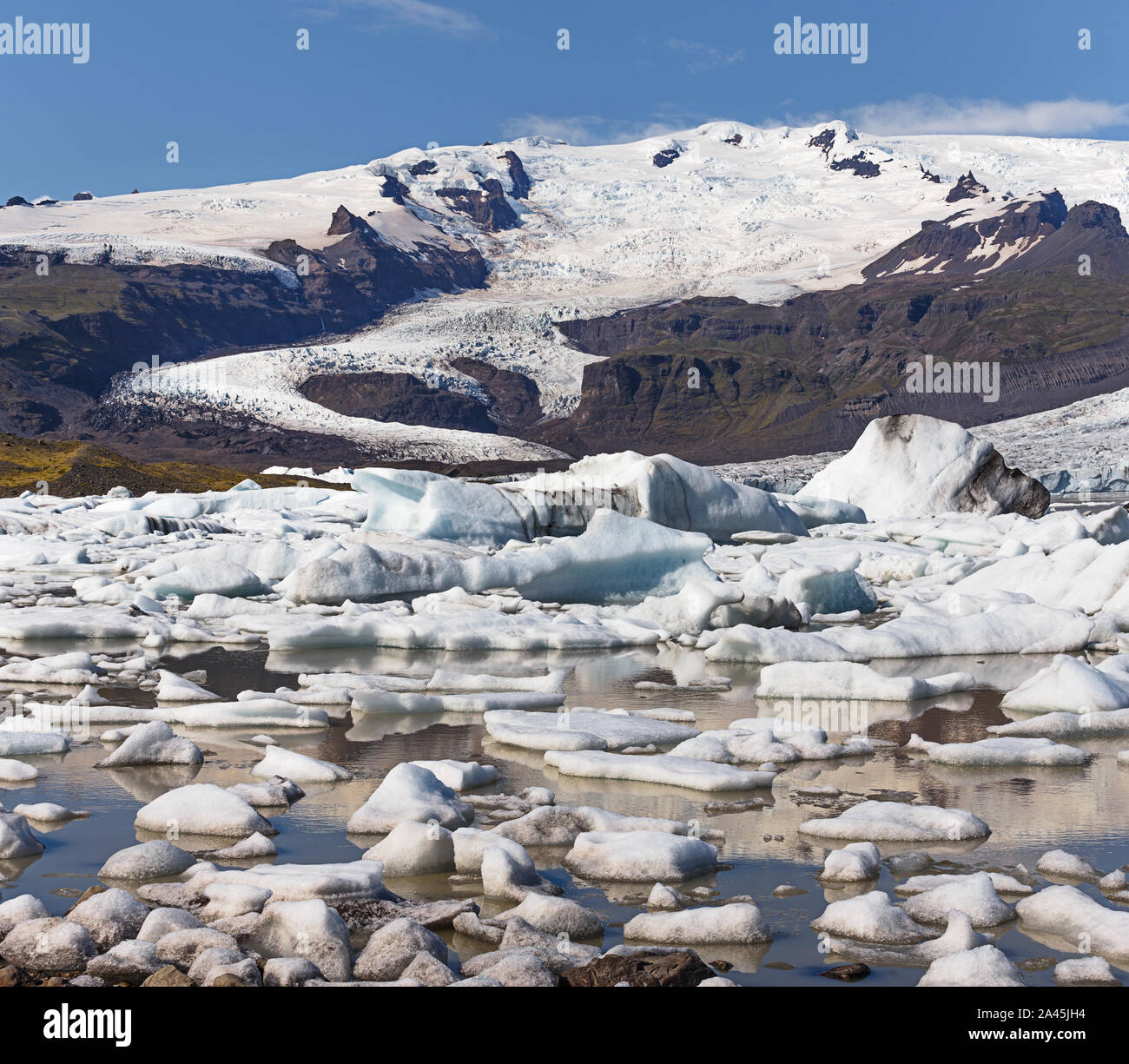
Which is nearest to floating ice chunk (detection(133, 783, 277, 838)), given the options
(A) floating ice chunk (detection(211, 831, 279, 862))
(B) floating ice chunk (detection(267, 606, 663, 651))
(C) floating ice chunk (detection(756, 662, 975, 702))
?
(A) floating ice chunk (detection(211, 831, 279, 862))

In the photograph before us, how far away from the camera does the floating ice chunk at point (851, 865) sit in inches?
171

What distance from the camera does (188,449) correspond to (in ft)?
443

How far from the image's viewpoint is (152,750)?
6.14m

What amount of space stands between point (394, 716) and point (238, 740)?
3.59 ft

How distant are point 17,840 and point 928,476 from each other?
2642 cm

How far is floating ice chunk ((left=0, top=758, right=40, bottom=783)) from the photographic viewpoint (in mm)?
5859

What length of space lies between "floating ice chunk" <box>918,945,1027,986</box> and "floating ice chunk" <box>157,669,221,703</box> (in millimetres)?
5693

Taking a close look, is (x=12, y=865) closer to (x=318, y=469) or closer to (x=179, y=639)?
(x=179, y=639)

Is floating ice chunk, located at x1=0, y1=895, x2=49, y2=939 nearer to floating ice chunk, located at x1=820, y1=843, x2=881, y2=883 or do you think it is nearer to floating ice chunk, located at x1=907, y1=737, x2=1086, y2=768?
floating ice chunk, located at x1=820, y1=843, x2=881, y2=883

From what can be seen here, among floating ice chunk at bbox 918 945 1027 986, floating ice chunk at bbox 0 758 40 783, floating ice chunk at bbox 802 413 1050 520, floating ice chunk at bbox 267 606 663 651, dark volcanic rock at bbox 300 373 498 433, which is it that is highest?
dark volcanic rock at bbox 300 373 498 433

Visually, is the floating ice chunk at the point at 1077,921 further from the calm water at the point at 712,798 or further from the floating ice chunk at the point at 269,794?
the floating ice chunk at the point at 269,794

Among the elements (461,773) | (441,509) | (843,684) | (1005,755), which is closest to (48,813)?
(461,773)

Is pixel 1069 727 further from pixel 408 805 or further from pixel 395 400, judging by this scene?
pixel 395 400

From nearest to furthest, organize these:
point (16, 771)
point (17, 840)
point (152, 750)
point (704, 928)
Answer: point (704, 928), point (17, 840), point (16, 771), point (152, 750)
